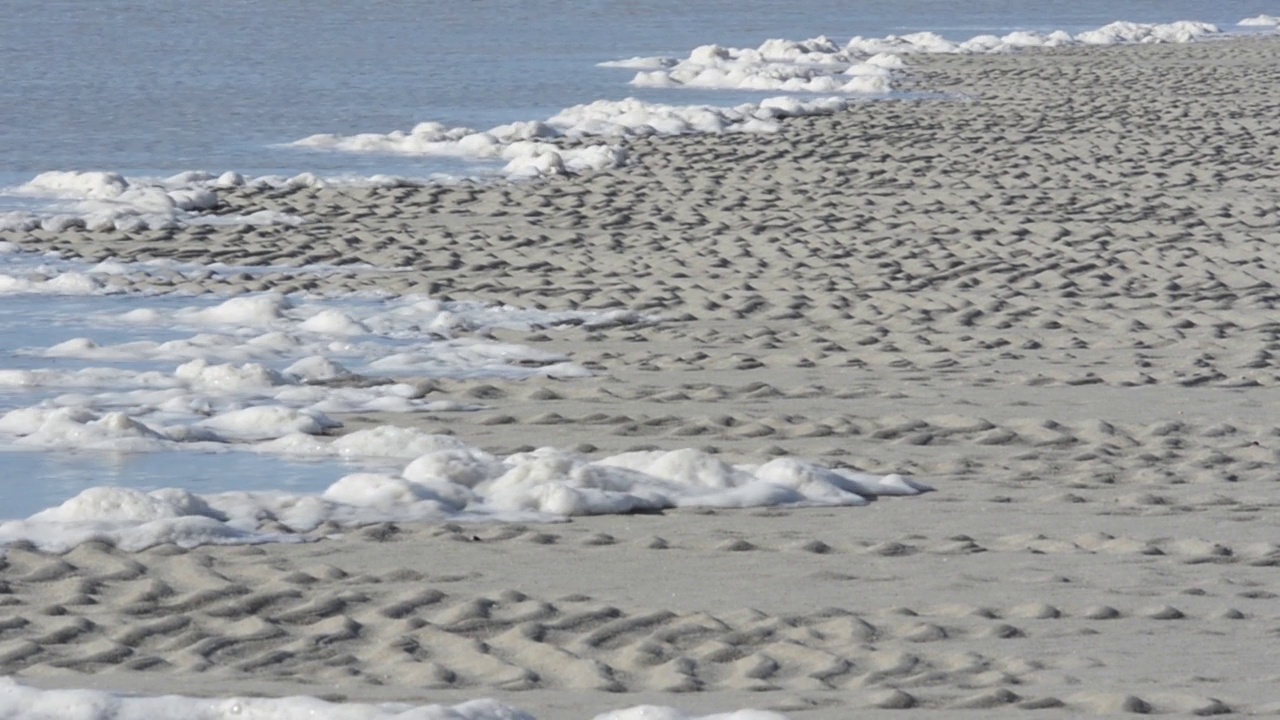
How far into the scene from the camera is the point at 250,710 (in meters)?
4.64

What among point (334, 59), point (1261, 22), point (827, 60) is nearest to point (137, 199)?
point (334, 59)

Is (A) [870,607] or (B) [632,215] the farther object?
(B) [632,215]

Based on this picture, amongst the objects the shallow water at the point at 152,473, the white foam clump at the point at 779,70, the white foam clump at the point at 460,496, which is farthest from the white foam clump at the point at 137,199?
the white foam clump at the point at 779,70

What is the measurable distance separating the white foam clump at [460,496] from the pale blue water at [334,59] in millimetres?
11583

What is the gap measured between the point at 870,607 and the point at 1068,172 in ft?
39.7

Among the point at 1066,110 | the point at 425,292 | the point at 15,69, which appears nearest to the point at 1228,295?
the point at 425,292

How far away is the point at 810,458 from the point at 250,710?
363 centimetres

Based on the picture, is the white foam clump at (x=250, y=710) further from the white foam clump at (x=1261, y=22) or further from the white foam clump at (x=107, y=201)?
the white foam clump at (x=1261, y=22)

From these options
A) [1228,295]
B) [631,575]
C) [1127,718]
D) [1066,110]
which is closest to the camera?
[1127,718]

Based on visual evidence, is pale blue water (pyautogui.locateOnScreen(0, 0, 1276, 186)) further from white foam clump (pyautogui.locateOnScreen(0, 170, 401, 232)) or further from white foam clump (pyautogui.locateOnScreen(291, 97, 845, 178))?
white foam clump (pyautogui.locateOnScreen(0, 170, 401, 232))

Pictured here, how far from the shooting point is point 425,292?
1182 cm

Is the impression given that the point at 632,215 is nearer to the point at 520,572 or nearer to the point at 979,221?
the point at 979,221

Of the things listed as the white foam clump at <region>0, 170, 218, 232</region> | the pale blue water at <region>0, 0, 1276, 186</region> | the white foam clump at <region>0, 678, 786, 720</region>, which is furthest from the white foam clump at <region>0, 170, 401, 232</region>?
the white foam clump at <region>0, 678, 786, 720</region>

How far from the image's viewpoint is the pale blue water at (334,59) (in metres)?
21.6
